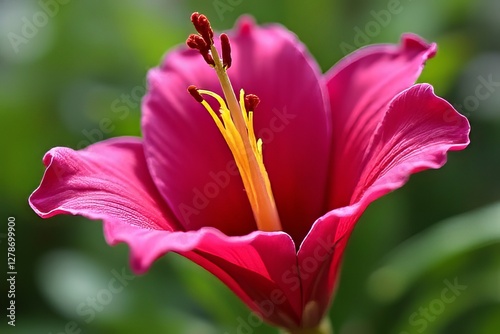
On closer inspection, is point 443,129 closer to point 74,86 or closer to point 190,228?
point 190,228

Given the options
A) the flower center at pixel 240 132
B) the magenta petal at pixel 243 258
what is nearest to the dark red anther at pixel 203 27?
the flower center at pixel 240 132

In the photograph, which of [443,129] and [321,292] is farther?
[321,292]

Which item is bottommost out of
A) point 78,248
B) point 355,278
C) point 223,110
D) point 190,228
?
point 355,278

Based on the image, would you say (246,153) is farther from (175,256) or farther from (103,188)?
(175,256)

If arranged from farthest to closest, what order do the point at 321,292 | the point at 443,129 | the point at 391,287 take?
the point at 391,287 → the point at 321,292 → the point at 443,129

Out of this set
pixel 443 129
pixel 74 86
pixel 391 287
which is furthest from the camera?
pixel 74 86

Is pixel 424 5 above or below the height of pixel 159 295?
above

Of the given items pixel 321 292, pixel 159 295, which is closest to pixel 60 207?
pixel 321 292
